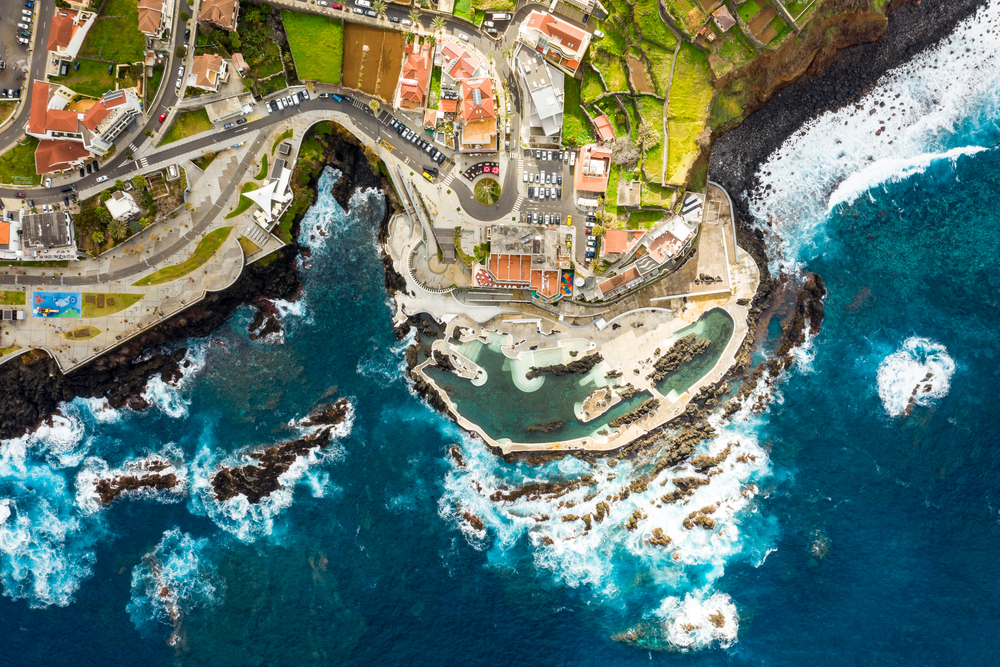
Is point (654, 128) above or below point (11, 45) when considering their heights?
below

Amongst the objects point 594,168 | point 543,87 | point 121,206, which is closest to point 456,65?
point 543,87

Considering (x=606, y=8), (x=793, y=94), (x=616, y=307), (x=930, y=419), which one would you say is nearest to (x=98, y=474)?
(x=616, y=307)

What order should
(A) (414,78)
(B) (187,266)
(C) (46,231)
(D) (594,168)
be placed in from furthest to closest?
(D) (594,168), (B) (187,266), (A) (414,78), (C) (46,231)

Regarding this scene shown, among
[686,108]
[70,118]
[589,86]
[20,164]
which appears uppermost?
[589,86]

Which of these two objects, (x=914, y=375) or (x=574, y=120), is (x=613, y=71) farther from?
(x=914, y=375)

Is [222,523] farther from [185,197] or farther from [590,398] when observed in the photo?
[590,398]

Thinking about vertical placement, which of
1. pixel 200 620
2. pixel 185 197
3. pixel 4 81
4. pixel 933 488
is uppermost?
pixel 4 81

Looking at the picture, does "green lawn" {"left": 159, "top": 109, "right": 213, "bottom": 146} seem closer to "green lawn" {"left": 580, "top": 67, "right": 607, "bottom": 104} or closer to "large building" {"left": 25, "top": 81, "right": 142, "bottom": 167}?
"large building" {"left": 25, "top": 81, "right": 142, "bottom": 167}

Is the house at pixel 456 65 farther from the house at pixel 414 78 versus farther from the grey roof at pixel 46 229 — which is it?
the grey roof at pixel 46 229
